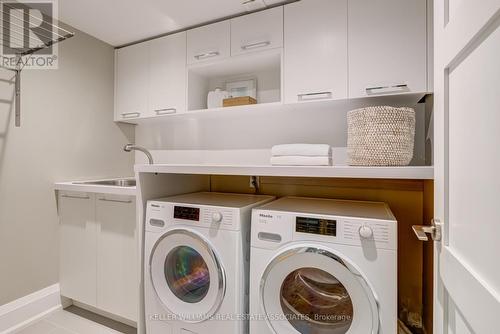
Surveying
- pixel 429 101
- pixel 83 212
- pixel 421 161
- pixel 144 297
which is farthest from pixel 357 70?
pixel 83 212

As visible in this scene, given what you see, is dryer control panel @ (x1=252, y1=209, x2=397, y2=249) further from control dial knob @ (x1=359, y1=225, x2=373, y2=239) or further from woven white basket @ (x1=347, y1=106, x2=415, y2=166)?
woven white basket @ (x1=347, y1=106, x2=415, y2=166)

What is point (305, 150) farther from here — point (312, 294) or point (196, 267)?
point (196, 267)

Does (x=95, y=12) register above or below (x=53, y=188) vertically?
above

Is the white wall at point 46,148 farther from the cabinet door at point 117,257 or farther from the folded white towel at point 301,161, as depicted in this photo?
the folded white towel at point 301,161

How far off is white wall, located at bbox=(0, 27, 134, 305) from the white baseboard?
5 cm

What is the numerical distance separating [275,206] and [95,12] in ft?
6.72

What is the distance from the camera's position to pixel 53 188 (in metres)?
2.04

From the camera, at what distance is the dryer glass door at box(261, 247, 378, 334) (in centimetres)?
105

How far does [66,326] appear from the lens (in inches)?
71.0

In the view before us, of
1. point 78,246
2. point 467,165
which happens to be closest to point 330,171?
point 467,165

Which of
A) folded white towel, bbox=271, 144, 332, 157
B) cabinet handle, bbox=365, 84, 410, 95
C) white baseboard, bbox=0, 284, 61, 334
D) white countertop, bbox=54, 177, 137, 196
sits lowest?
white baseboard, bbox=0, 284, 61, 334

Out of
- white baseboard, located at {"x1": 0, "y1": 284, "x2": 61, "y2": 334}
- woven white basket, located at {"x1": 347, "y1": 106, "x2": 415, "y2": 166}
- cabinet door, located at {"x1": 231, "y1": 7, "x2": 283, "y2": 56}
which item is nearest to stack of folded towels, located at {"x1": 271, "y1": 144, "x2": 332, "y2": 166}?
Answer: woven white basket, located at {"x1": 347, "y1": 106, "x2": 415, "y2": 166}

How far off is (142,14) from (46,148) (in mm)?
1297

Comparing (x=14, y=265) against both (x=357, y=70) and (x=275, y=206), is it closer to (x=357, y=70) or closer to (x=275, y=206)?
(x=275, y=206)
